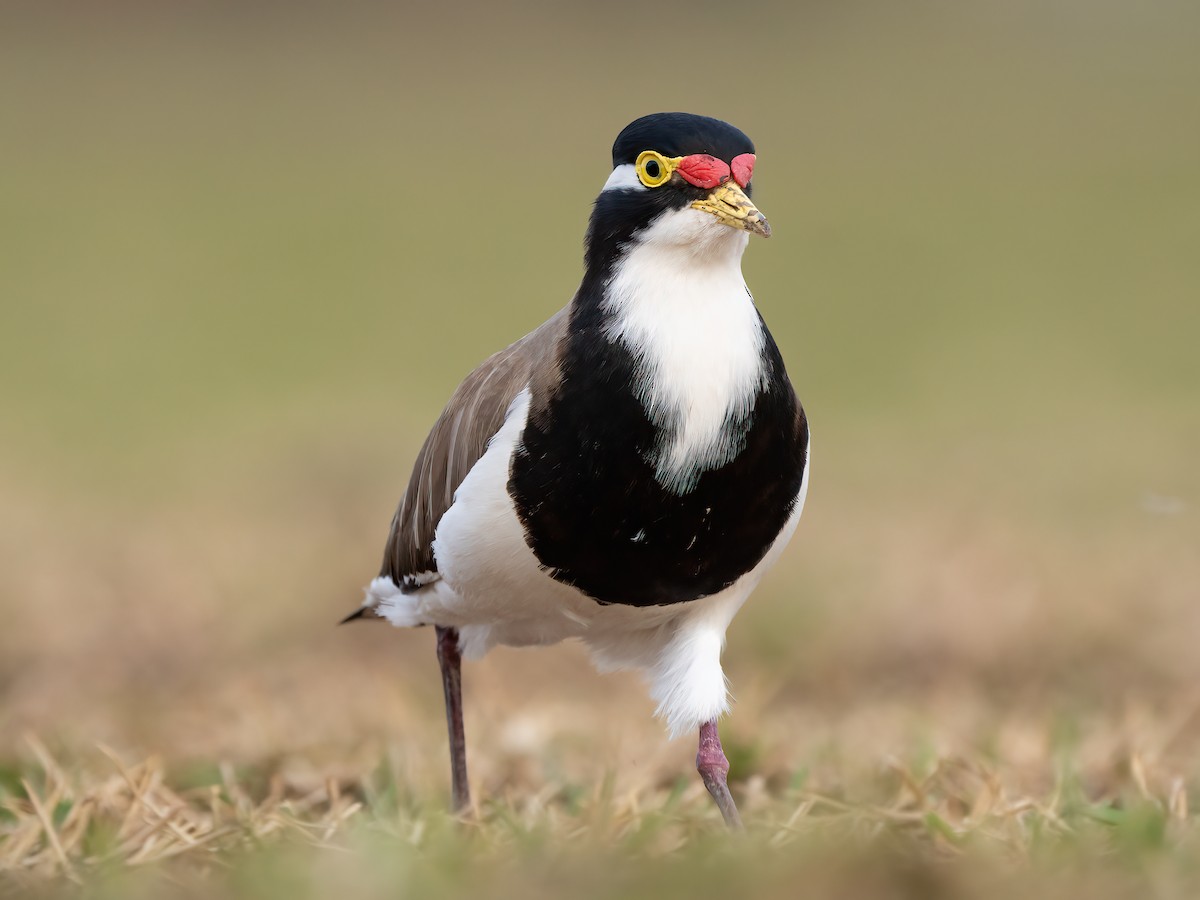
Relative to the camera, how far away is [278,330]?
53.3 feet

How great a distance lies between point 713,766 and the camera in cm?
436

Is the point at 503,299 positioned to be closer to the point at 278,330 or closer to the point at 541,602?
the point at 278,330

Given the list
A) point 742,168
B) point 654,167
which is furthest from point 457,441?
point 742,168

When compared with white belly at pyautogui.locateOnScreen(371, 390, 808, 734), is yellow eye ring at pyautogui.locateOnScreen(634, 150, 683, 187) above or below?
above

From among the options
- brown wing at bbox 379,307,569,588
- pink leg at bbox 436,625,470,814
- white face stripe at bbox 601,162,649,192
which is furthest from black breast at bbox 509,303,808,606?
pink leg at bbox 436,625,470,814

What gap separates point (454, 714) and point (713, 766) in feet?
3.08

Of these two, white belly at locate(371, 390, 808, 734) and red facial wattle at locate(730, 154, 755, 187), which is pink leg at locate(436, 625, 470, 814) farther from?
red facial wattle at locate(730, 154, 755, 187)

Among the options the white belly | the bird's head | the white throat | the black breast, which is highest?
the bird's head

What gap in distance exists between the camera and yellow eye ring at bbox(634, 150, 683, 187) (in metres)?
4.12

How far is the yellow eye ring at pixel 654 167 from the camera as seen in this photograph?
4121 mm

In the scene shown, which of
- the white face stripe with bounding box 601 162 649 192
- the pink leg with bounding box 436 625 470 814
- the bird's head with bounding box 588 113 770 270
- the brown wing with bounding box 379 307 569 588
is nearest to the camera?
the bird's head with bounding box 588 113 770 270

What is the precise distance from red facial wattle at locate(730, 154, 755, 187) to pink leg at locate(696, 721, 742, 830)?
137cm

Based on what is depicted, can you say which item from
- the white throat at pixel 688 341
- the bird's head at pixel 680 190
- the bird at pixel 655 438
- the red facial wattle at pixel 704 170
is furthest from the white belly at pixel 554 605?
the red facial wattle at pixel 704 170

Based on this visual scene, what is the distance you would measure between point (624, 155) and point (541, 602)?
114cm
